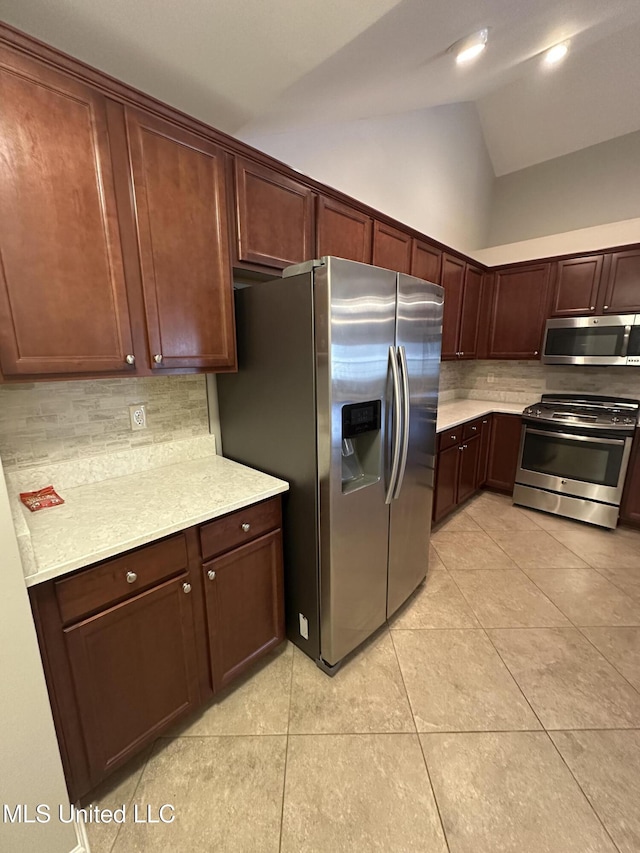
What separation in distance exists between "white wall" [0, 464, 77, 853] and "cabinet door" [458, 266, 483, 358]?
352 cm

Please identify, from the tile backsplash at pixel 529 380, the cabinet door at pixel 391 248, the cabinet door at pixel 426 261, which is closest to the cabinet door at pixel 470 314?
the tile backsplash at pixel 529 380

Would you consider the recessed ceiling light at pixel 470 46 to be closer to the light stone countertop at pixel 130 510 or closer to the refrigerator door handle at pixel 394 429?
the refrigerator door handle at pixel 394 429

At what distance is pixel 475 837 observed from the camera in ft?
3.53

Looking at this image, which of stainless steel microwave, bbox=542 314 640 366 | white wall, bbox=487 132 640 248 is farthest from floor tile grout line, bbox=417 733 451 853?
white wall, bbox=487 132 640 248

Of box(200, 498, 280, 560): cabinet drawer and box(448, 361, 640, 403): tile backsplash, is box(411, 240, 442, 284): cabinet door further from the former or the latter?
box(200, 498, 280, 560): cabinet drawer

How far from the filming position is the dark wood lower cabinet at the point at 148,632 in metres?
1.00

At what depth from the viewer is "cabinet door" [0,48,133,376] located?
0.95 m

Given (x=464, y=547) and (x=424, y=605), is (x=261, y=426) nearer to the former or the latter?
(x=424, y=605)

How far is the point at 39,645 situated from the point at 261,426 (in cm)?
103

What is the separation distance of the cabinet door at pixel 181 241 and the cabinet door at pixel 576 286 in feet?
10.6

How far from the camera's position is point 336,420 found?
1.34 m

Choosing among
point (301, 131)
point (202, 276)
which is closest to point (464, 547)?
point (202, 276)

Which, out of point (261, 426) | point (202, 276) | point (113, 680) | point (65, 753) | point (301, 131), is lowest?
point (65, 753)

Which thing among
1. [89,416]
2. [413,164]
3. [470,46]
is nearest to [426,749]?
[89,416]
